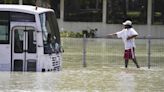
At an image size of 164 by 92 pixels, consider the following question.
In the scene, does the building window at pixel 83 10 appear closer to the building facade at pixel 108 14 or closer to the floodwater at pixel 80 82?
the building facade at pixel 108 14

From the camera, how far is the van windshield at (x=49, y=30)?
65.3 feet

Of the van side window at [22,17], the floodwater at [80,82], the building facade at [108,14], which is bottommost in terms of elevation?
the floodwater at [80,82]

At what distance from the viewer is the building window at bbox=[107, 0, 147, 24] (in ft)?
161

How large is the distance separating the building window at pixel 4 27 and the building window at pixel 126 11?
1154 inches

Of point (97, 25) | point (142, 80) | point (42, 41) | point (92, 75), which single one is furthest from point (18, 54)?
point (97, 25)

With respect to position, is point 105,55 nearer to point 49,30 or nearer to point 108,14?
point 49,30

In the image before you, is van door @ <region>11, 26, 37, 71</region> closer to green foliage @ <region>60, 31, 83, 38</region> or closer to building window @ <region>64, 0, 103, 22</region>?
green foliage @ <region>60, 31, 83, 38</region>

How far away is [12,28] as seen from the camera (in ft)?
64.8

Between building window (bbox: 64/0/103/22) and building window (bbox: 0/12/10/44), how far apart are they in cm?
2897

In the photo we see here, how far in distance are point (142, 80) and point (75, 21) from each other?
32050mm

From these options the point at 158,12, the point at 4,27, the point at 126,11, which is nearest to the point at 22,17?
the point at 4,27

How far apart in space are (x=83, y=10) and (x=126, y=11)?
3.65 meters

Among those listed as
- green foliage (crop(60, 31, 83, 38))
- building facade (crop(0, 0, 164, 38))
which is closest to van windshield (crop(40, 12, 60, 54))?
green foliage (crop(60, 31, 83, 38))

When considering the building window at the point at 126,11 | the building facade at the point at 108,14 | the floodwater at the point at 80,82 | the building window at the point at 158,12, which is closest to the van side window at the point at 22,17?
the floodwater at the point at 80,82
